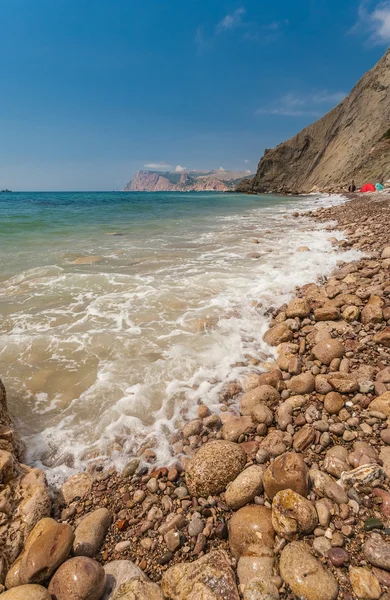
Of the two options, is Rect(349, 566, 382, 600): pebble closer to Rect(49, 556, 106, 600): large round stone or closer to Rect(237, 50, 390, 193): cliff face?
Rect(49, 556, 106, 600): large round stone

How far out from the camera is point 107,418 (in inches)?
148

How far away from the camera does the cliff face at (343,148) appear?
47219 mm

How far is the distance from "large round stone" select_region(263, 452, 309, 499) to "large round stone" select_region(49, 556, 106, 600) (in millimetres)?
1491

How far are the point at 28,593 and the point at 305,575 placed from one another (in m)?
1.87

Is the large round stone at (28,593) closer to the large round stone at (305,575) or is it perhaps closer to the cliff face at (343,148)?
the large round stone at (305,575)

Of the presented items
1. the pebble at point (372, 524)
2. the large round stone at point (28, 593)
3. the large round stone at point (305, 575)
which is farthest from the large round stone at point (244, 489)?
the large round stone at point (28, 593)

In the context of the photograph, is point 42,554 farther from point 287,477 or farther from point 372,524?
point 372,524

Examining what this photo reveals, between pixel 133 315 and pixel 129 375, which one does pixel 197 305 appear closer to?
pixel 133 315

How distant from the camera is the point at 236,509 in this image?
257cm

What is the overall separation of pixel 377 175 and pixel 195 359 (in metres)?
51.5

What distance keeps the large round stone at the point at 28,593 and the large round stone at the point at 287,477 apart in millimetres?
1819

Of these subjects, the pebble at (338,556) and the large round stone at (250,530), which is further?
the large round stone at (250,530)

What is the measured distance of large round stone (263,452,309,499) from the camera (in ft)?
8.12

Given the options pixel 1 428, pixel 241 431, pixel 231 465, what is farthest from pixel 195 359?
pixel 1 428
